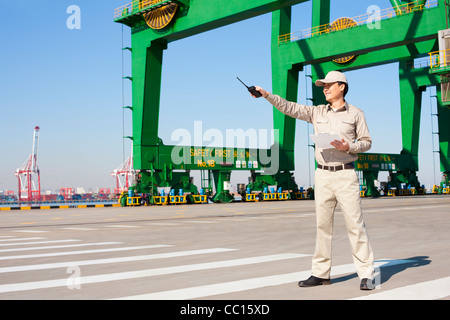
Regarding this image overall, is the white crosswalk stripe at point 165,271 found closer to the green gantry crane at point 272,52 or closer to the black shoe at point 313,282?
the black shoe at point 313,282

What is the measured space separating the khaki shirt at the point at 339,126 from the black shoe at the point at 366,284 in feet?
3.63

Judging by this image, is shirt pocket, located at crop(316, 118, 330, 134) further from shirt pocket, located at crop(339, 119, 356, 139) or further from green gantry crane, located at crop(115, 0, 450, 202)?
green gantry crane, located at crop(115, 0, 450, 202)

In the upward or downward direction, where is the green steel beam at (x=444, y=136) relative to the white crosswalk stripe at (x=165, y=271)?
upward

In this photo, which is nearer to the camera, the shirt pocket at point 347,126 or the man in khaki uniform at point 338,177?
the man in khaki uniform at point 338,177

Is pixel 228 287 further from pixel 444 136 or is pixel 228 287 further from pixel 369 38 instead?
pixel 444 136

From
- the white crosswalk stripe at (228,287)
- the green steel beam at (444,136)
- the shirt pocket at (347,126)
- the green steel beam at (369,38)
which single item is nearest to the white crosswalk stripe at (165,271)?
the white crosswalk stripe at (228,287)

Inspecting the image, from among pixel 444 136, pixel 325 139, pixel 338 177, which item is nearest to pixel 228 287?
Answer: pixel 338 177

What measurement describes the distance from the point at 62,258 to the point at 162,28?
88.3 ft

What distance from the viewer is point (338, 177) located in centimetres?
473

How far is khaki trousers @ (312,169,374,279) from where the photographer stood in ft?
15.3

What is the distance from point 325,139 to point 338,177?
387mm

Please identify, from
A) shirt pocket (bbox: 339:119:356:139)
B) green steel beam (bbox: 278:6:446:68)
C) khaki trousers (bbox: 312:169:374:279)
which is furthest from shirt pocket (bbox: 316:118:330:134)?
green steel beam (bbox: 278:6:446:68)

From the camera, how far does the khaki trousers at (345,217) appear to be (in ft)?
15.3
